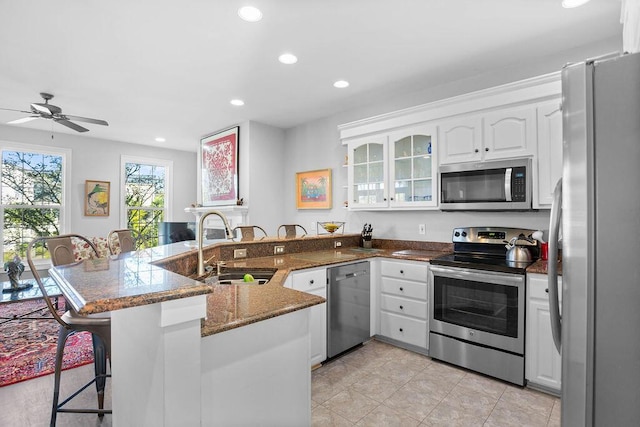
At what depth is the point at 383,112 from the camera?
3984 mm

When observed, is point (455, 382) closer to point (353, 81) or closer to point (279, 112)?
point (353, 81)

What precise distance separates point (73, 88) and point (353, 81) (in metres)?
3.05

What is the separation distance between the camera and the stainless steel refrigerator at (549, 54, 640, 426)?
85cm

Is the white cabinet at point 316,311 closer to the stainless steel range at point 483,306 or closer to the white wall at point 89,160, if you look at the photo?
the stainless steel range at point 483,306

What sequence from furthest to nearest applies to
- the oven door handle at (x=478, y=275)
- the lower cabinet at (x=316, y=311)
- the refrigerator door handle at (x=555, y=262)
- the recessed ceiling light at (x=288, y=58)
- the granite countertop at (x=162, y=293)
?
the recessed ceiling light at (x=288, y=58)
the lower cabinet at (x=316, y=311)
the oven door handle at (x=478, y=275)
the refrigerator door handle at (x=555, y=262)
the granite countertop at (x=162, y=293)

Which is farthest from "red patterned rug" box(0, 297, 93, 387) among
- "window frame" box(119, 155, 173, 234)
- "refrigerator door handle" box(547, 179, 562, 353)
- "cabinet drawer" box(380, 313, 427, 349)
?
"refrigerator door handle" box(547, 179, 562, 353)

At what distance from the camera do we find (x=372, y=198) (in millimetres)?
3648

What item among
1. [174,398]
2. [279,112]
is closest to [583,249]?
[174,398]

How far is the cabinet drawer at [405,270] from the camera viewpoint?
2875 mm

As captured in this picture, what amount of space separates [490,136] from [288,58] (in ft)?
6.18

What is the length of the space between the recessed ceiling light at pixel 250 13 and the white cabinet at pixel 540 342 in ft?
8.63

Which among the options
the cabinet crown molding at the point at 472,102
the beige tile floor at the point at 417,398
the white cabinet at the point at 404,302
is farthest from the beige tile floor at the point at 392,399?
the cabinet crown molding at the point at 472,102

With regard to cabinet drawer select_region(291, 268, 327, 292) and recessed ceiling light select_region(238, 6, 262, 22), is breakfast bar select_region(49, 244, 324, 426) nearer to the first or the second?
cabinet drawer select_region(291, 268, 327, 292)

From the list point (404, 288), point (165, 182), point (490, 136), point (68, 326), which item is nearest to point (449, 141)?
point (490, 136)
